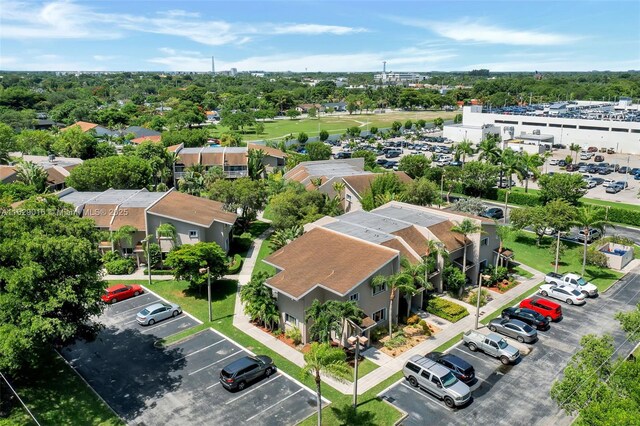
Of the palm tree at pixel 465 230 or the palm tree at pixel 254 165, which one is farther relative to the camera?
the palm tree at pixel 254 165

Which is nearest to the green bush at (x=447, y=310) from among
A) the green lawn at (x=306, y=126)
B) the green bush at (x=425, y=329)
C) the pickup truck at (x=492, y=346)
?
the green bush at (x=425, y=329)

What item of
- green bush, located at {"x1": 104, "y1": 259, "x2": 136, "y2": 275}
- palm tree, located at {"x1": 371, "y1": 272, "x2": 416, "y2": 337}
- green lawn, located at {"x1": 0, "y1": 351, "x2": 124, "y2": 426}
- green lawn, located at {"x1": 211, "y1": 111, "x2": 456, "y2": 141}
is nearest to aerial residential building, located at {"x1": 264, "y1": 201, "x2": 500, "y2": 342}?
palm tree, located at {"x1": 371, "y1": 272, "x2": 416, "y2": 337}

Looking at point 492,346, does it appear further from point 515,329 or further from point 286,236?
point 286,236

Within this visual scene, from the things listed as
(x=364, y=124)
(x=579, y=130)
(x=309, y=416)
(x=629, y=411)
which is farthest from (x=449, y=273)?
(x=364, y=124)

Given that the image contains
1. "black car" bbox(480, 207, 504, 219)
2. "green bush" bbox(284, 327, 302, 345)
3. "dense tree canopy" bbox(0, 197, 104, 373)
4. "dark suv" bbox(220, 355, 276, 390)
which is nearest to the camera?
"dense tree canopy" bbox(0, 197, 104, 373)

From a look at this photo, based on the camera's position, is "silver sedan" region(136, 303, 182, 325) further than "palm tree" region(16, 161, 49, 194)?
No

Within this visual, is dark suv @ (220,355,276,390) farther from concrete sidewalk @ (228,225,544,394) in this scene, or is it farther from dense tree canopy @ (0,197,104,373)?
dense tree canopy @ (0,197,104,373)

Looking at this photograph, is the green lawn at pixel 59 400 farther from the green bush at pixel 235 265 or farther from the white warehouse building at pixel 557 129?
the white warehouse building at pixel 557 129
